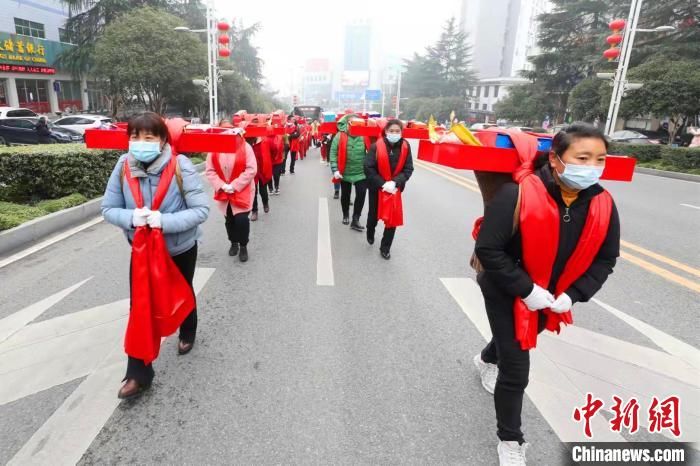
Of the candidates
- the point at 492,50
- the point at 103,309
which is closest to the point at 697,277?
the point at 103,309

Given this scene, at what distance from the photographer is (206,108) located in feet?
116

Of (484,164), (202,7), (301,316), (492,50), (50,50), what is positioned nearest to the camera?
(484,164)

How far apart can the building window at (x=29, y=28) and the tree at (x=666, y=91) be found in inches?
1491

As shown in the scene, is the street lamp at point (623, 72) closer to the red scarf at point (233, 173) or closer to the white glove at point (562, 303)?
the red scarf at point (233, 173)

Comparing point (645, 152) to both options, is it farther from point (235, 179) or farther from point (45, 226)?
point (45, 226)

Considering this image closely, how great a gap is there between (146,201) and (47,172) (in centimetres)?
604

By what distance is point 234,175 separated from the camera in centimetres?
537

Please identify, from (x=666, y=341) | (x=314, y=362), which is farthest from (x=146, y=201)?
(x=666, y=341)

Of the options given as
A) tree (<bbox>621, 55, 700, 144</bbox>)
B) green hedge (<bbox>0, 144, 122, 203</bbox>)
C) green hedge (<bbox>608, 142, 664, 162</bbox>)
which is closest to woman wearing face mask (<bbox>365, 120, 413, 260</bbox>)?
green hedge (<bbox>0, 144, 122, 203</bbox>)

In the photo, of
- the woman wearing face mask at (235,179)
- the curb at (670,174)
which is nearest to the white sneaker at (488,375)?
the woman wearing face mask at (235,179)

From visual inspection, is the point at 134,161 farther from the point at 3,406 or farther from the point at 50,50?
the point at 50,50

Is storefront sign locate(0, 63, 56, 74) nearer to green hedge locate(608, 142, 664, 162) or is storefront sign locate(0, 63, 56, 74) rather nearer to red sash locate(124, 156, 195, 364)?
red sash locate(124, 156, 195, 364)

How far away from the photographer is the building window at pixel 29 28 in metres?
30.8

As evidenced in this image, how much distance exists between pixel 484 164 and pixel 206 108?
3650cm
